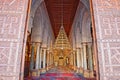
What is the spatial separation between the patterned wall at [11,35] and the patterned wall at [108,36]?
85.0 inches

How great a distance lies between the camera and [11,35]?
3869 millimetres

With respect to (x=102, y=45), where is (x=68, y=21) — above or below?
above

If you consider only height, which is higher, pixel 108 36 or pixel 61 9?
pixel 61 9

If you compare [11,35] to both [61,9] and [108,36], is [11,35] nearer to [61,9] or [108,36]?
[108,36]

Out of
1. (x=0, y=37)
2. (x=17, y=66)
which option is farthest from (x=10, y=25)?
(x=17, y=66)

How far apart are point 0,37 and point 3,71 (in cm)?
94

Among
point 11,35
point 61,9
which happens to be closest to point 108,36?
point 11,35

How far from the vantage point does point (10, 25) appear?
399 cm

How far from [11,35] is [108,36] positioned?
2.72 metres

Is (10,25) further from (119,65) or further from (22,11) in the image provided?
(119,65)

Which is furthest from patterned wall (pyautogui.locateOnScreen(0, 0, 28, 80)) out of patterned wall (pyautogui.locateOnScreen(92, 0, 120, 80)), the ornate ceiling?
the ornate ceiling

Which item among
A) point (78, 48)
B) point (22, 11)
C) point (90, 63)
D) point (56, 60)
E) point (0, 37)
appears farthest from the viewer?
point (56, 60)

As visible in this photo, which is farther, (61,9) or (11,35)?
(61,9)

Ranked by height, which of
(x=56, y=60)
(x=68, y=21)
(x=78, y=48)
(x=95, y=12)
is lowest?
(x=56, y=60)
